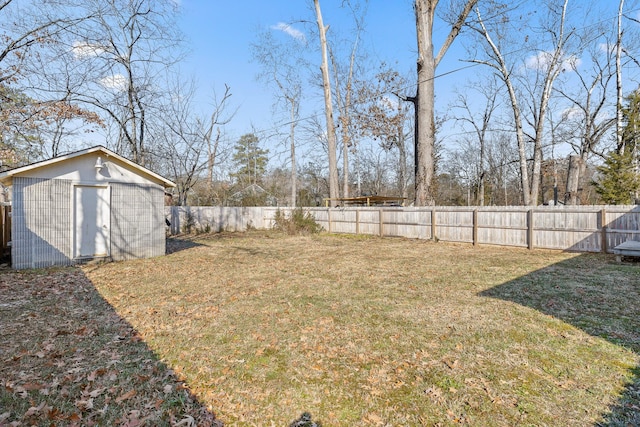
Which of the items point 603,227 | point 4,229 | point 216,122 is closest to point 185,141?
point 216,122

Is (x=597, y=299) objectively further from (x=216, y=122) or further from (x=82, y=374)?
(x=216, y=122)

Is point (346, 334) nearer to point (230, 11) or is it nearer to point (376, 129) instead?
point (230, 11)

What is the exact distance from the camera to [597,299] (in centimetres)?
475

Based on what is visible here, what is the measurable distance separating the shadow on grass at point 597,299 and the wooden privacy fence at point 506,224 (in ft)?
4.84

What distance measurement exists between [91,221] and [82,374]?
694cm

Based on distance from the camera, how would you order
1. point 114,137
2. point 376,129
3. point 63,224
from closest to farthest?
point 63,224
point 114,137
point 376,129

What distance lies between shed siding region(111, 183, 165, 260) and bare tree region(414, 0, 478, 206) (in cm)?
982

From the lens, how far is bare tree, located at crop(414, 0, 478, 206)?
12.7m

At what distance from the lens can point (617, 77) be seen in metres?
16.0

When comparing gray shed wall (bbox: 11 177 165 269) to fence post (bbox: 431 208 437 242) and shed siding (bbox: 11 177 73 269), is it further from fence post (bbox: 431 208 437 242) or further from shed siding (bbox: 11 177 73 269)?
fence post (bbox: 431 208 437 242)

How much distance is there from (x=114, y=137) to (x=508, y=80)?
22595 millimetres

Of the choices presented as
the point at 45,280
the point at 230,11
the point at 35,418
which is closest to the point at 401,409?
the point at 35,418

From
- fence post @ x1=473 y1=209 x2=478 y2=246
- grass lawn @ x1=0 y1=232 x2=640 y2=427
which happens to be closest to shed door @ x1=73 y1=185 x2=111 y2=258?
grass lawn @ x1=0 y1=232 x2=640 y2=427

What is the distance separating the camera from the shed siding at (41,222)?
23.9 ft
